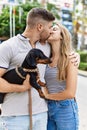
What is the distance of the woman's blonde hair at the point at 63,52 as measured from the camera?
11.4 feet

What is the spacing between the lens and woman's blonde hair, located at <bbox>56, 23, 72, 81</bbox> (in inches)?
137

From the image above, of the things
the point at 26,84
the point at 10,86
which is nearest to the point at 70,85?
the point at 26,84

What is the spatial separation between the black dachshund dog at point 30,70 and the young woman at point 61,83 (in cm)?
22

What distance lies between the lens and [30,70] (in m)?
3.21

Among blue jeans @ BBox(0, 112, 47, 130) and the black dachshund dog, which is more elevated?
the black dachshund dog

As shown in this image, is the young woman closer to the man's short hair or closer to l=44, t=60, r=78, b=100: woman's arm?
l=44, t=60, r=78, b=100: woman's arm

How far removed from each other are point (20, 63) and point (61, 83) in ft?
1.58

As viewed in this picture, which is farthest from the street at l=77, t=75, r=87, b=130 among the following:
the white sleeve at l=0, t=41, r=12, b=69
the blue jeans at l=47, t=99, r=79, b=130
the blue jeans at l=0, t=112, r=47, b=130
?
the white sleeve at l=0, t=41, r=12, b=69

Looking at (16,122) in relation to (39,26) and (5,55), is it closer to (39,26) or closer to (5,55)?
(5,55)

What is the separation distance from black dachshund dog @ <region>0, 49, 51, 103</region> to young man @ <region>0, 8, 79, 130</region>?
0.12 feet

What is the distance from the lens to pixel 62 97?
3.52 meters

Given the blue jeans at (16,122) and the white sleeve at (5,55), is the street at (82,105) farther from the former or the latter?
the white sleeve at (5,55)

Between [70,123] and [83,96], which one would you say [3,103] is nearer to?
[70,123]

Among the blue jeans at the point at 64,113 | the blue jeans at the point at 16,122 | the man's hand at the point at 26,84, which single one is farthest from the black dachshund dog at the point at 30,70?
the blue jeans at the point at 64,113
